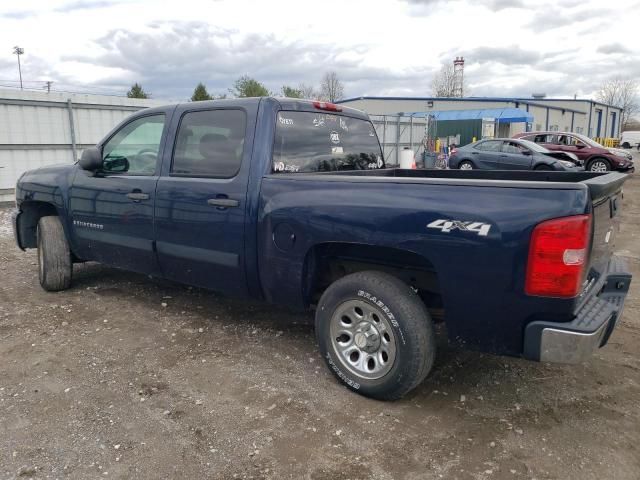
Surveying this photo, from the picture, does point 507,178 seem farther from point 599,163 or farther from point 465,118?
point 465,118

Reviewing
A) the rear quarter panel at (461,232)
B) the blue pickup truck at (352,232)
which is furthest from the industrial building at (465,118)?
the rear quarter panel at (461,232)

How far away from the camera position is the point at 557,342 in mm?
2637

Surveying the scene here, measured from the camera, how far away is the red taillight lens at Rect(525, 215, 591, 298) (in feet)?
8.26

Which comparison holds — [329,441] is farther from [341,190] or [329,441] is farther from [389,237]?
[341,190]

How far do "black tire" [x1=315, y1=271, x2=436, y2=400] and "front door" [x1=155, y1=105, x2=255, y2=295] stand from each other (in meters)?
0.86

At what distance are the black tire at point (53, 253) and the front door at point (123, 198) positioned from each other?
32 centimetres

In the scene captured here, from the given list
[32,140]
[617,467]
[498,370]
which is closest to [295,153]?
[498,370]

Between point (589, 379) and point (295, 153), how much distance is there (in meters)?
2.62

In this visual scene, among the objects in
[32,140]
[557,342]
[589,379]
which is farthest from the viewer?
[32,140]

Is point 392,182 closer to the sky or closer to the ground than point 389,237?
closer to the sky

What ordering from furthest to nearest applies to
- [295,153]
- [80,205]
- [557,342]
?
[80,205] → [295,153] → [557,342]

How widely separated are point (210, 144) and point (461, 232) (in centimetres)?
219

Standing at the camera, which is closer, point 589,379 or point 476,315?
point 476,315

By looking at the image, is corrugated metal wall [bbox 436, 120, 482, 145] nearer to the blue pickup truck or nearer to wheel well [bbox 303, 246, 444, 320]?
the blue pickup truck
